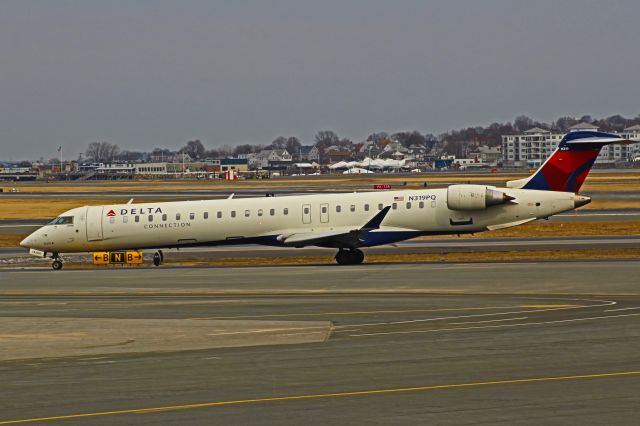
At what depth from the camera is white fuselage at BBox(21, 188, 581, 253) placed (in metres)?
45.1

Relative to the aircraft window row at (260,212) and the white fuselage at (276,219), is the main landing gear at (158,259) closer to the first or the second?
the white fuselage at (276,219)

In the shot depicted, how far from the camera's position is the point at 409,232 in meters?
45.6

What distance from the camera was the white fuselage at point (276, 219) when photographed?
45.1 metres

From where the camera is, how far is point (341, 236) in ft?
150

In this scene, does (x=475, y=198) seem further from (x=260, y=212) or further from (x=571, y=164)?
(x=260, y=212)

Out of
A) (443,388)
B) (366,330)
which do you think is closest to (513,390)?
(443,388)

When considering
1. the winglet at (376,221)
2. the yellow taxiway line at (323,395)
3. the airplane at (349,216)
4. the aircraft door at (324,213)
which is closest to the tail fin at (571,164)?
the airplane at (349,216)

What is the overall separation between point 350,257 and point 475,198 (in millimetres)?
6150

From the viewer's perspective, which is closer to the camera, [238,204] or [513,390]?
[513,390]

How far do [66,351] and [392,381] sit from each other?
8754 millimetres

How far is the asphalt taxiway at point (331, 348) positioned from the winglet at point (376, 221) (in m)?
5.12

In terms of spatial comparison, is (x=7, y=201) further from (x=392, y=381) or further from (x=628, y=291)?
(x=392, y=381)

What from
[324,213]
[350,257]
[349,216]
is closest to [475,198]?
[349,216]

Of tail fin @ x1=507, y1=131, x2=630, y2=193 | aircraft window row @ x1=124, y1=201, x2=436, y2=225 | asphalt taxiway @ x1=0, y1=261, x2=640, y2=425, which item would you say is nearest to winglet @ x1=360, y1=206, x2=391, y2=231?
aircraft window row @ x1=124, y1=201, x2=436, y2=225
